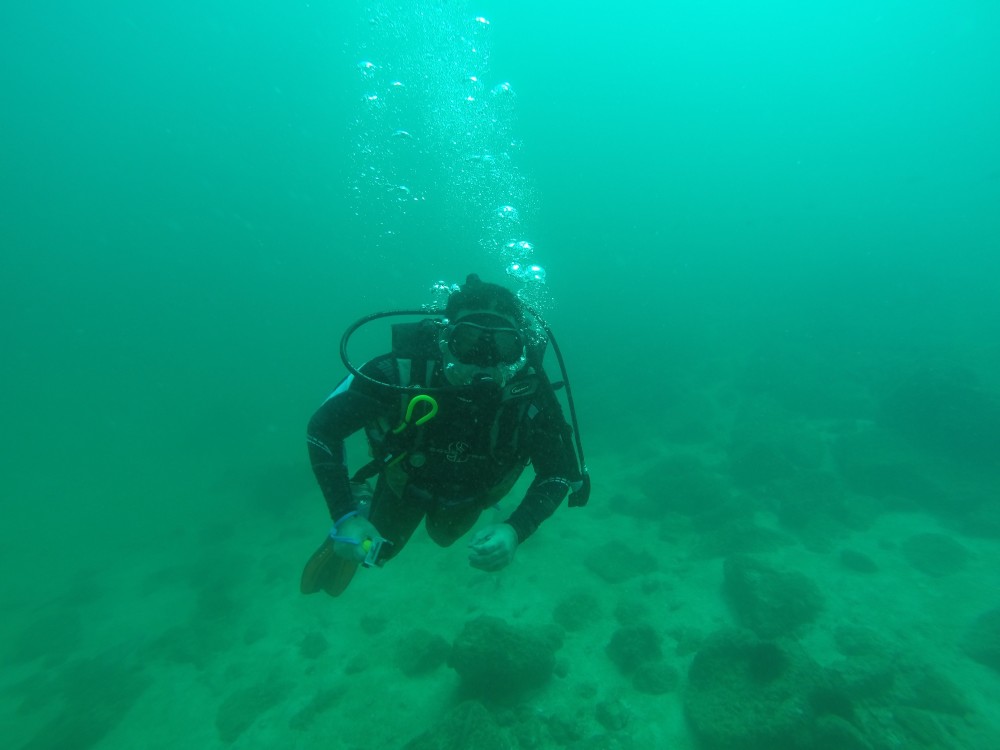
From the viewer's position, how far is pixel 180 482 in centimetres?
2788

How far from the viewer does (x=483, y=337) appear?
2973 mm

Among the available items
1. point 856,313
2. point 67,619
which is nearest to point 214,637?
point 67,619

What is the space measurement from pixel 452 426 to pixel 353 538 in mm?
969

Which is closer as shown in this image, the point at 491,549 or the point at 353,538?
the point at 491,549

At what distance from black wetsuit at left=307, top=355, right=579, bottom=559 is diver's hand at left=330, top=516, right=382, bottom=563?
188 mm

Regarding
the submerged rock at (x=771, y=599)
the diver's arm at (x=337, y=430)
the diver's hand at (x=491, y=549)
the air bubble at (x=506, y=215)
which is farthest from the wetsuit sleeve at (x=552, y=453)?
the air bubble at (x=506, y=215)

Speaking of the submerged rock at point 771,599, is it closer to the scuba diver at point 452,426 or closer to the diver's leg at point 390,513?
the scuba diver at point 452,426

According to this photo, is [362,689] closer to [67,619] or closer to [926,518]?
[67,619]

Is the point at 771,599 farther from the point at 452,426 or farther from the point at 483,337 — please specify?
the point at 483,337

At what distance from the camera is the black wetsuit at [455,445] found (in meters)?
3.02

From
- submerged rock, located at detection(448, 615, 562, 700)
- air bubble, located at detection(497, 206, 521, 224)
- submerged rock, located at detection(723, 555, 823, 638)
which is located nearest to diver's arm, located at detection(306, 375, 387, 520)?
submerged rock, located at detection(448, 615, 562, 700)

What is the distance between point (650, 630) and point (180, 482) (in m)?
30.5

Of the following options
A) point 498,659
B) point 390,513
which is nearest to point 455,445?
point 390,513

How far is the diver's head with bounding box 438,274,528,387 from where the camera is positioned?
297 cm
